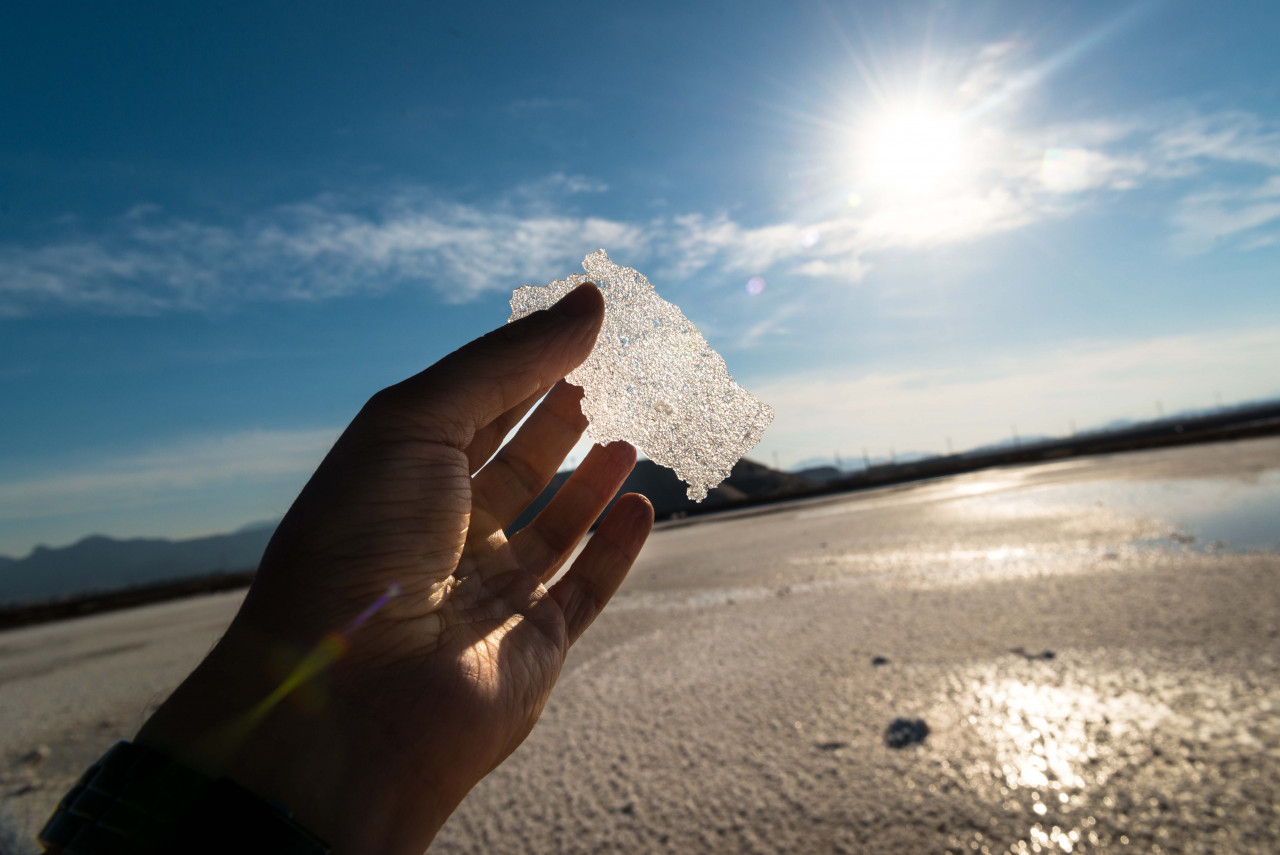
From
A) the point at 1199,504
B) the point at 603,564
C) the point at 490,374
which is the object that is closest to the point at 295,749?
the point at 490,374

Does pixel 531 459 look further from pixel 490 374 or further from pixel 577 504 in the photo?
pixel 490 374

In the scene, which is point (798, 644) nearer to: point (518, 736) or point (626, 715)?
point (626, 715)

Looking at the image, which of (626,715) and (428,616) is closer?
(428,616)

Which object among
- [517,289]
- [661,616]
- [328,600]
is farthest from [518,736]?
[661,616]

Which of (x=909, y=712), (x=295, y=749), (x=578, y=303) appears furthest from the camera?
(x=909, y=712)

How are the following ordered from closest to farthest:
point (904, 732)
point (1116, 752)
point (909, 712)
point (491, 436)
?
point (491, 436)
point (1116, 752)
point (904, 732)
point (909, 712)

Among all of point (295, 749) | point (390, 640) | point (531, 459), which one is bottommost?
point (295, 749)

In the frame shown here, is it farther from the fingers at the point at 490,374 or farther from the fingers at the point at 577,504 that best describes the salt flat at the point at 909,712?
the fingers at the point at 577,504
